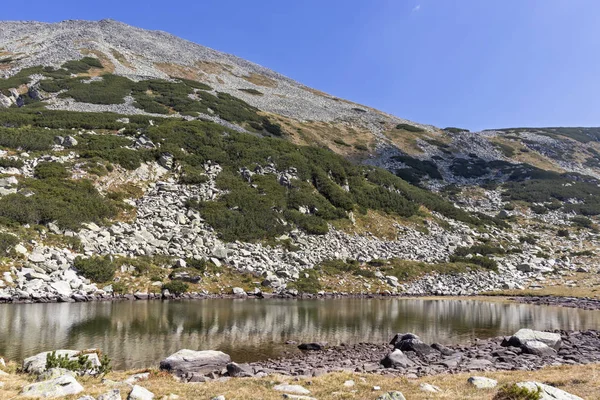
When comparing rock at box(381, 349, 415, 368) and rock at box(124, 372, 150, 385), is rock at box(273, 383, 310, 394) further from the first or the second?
rock at box(381, 349, 415, 368)

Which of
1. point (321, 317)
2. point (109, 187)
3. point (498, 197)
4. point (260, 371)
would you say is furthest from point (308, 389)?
point (498, 197)

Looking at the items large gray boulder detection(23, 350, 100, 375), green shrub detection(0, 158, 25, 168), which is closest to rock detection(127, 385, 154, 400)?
large gray boulder detection(23, 350, 100, 375)

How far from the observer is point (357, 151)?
99000 millimetres

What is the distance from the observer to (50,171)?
142 feet

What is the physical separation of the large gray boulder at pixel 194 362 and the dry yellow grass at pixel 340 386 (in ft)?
3.75

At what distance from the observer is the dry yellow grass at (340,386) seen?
10414 millimetres

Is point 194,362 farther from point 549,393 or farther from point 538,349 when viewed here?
point 538,349

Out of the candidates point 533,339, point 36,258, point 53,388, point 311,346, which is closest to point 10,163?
point 36,258

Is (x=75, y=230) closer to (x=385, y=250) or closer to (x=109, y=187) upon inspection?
(x=109, y=187)

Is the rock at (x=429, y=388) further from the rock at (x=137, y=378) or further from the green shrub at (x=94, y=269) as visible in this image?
the green shrub at (x=94, y=269)

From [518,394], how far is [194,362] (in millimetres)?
10457

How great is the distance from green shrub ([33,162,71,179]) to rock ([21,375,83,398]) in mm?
38626

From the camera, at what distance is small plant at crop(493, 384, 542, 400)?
28.2 feet

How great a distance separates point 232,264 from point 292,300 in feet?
26.0
